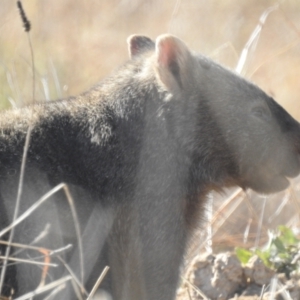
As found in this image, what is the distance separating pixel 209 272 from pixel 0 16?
25.5 feet

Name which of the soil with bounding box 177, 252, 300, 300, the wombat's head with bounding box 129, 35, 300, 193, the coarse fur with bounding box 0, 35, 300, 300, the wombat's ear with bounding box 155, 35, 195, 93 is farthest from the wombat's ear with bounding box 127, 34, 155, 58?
the soil with bounding box 177, 252, 300, 300

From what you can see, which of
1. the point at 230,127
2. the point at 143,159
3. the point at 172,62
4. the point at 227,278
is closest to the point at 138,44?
the point at 172,62

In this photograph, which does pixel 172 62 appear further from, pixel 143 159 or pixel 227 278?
pixel 227 278

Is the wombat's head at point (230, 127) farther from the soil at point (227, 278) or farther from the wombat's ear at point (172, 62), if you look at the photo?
the soil at point (227, 278)

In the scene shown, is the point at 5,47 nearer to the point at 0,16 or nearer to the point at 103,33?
the point at 0,16

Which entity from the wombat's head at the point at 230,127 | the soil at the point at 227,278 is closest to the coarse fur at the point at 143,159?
the wombat's head at the point at 230,127

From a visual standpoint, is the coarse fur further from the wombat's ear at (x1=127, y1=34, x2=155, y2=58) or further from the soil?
the soil

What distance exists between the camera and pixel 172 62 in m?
5.26

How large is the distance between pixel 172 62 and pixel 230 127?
65cm

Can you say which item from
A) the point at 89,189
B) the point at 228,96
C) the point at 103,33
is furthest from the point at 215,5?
the point at 89,189

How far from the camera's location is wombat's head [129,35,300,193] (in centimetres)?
530

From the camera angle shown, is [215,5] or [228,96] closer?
[228,96]

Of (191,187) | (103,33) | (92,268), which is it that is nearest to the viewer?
(92,268)

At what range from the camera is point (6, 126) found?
486 centimetres
